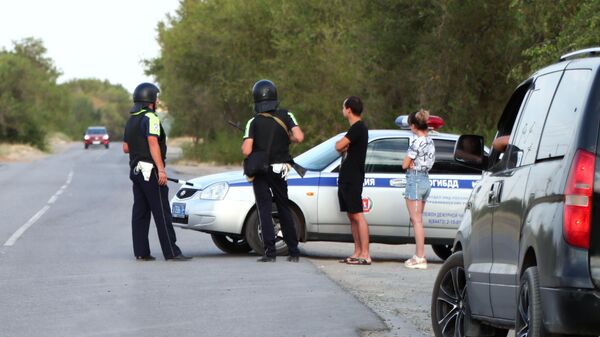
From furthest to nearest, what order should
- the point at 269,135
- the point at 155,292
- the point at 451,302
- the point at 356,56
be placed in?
1. the point at 356,56
2. the point at 269,135
3. the point at 155,292
4. the point at 451,302

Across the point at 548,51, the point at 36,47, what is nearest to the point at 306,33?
the point at 548,51

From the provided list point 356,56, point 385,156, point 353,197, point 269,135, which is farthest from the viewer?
point 356,56

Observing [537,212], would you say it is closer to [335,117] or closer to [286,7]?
[335,117]

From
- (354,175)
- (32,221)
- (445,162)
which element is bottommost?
(32,221)

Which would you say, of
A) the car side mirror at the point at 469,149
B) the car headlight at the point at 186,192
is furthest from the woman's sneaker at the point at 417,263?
the car side mirror at the point at 469,149

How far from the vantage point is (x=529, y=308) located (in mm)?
6129

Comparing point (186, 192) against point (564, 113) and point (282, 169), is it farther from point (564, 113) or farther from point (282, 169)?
point (564, 113)

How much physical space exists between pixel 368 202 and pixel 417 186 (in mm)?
813

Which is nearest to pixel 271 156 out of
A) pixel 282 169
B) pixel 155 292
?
pixel 282 169

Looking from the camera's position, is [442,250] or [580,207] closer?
[580,207]

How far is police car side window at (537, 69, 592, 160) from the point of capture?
19.7ft

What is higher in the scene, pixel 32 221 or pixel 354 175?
pixel 354 175

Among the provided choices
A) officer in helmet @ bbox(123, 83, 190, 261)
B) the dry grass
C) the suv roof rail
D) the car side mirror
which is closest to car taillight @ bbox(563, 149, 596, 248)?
the suv roof rail

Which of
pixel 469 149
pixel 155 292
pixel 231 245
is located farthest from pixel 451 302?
pixel 231 245
